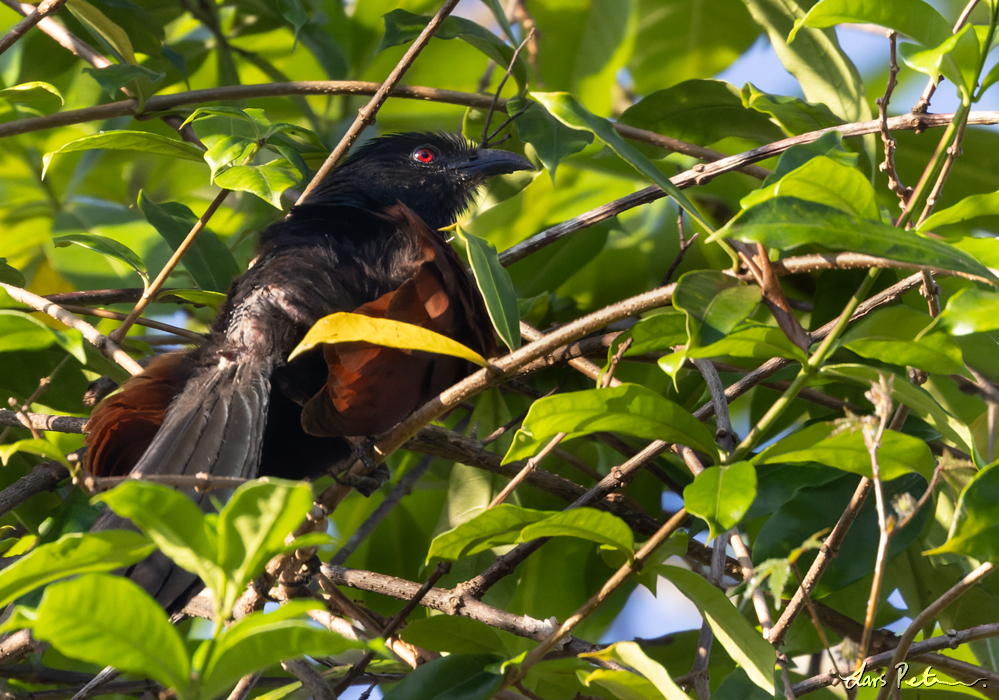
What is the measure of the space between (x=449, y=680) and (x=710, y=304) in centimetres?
96

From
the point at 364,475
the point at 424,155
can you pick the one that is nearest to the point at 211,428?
the point at 364,475

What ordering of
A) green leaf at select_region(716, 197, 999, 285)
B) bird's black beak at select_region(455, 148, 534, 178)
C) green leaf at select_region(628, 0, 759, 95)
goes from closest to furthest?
green leaf at select_region(716, 197, 999, 285) → green leaf at select_region(628, 0, 759, 95) → bird's black beak at select_region(455, 148, 534, 178)

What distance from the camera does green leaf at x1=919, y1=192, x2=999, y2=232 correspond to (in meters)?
1.34

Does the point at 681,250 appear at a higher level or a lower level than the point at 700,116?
lower

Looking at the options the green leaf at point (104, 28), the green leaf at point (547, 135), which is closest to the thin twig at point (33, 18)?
the green leaf at point (104, 28)

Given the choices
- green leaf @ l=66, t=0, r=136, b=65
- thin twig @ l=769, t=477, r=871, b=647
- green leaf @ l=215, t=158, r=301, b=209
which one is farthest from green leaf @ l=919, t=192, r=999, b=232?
green leaf @ l=66, t=0, r=136, b=65

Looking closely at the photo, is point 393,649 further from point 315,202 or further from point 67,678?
point 315,202

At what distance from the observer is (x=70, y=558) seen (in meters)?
1.15

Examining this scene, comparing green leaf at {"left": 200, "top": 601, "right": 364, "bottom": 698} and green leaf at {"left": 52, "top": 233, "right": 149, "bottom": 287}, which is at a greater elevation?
green leaf at {"left": 52, "top": 233, "right": 149, "bottom": 287}

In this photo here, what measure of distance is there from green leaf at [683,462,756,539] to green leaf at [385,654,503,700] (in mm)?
660

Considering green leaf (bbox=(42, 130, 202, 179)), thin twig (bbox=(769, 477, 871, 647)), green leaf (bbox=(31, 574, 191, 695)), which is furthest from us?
green leaf (bbox=(42, 130, 202, 179))

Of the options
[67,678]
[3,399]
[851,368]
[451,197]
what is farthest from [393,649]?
[451,197]

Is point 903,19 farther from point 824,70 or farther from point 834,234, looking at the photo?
→ point 824,70

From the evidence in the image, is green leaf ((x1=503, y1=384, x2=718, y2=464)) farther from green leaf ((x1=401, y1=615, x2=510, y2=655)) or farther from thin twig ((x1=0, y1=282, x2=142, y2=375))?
thin twig ((x1=0, y1=282, x2=142, y2=375))
